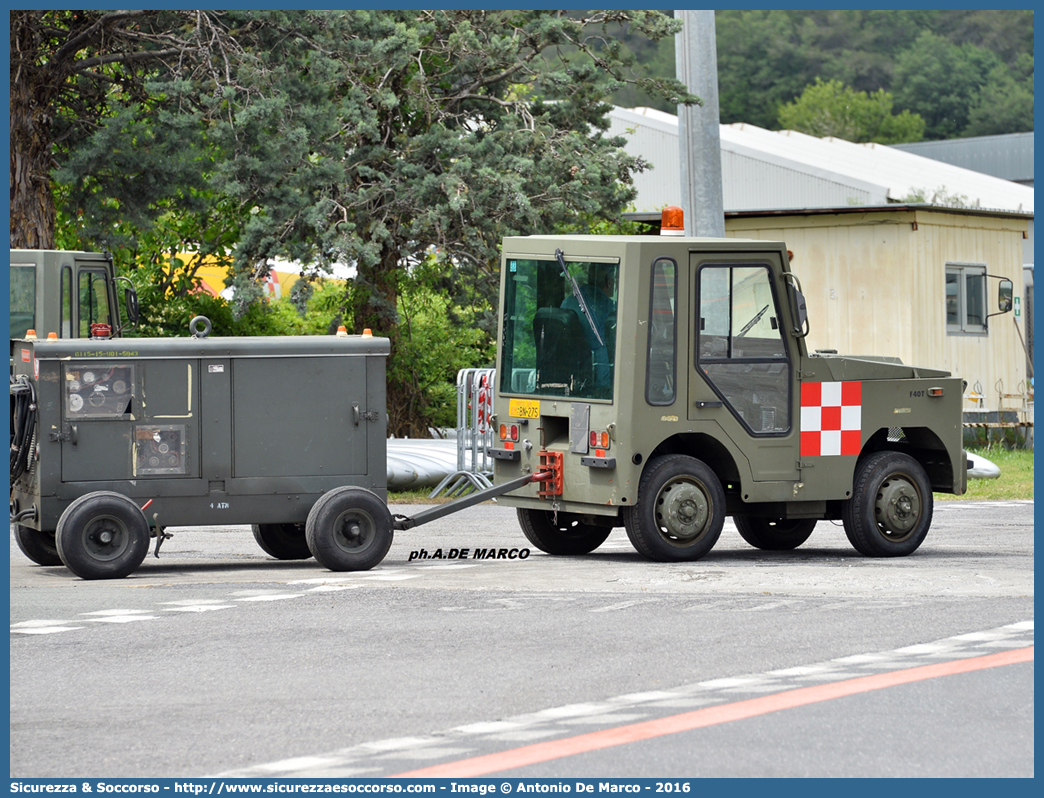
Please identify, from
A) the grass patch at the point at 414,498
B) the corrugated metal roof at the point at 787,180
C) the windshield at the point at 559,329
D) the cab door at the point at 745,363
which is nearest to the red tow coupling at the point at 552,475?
the windshield at the point at 559,329

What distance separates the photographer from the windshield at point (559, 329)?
12172 millimetres

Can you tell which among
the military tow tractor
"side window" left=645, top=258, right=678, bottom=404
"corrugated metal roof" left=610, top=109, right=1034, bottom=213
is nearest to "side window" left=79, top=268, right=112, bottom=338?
the military tow tractor

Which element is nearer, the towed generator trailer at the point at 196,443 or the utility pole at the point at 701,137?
the towed generator trailer at the point at 196,443

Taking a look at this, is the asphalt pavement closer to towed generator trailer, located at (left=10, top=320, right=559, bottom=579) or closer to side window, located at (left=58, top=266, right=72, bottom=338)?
towed generator trailer, located at (left=10, top=320, right=559, bottom=579)

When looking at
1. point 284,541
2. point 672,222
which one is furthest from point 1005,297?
point 284,541

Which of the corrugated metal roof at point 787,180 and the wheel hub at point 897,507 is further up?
the corrugated metal roof at point 787,180

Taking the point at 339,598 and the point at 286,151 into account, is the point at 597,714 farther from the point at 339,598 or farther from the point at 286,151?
the point at 286,151

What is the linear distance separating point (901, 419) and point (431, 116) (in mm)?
10641

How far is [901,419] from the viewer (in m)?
12.8

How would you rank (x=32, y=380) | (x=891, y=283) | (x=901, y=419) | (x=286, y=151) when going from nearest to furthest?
1. (x=32, y=380)
2. (x=901, y=419)
3. (x=286, y=151)
4. (x=891, y=283)

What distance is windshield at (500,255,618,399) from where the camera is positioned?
39.9 ft

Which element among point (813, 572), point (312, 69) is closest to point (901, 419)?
point (813, 572)

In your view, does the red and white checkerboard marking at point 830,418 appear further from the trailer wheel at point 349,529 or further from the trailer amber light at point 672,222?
the trailer wheel at point 349,529

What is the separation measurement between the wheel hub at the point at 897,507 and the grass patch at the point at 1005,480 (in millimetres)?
5246
